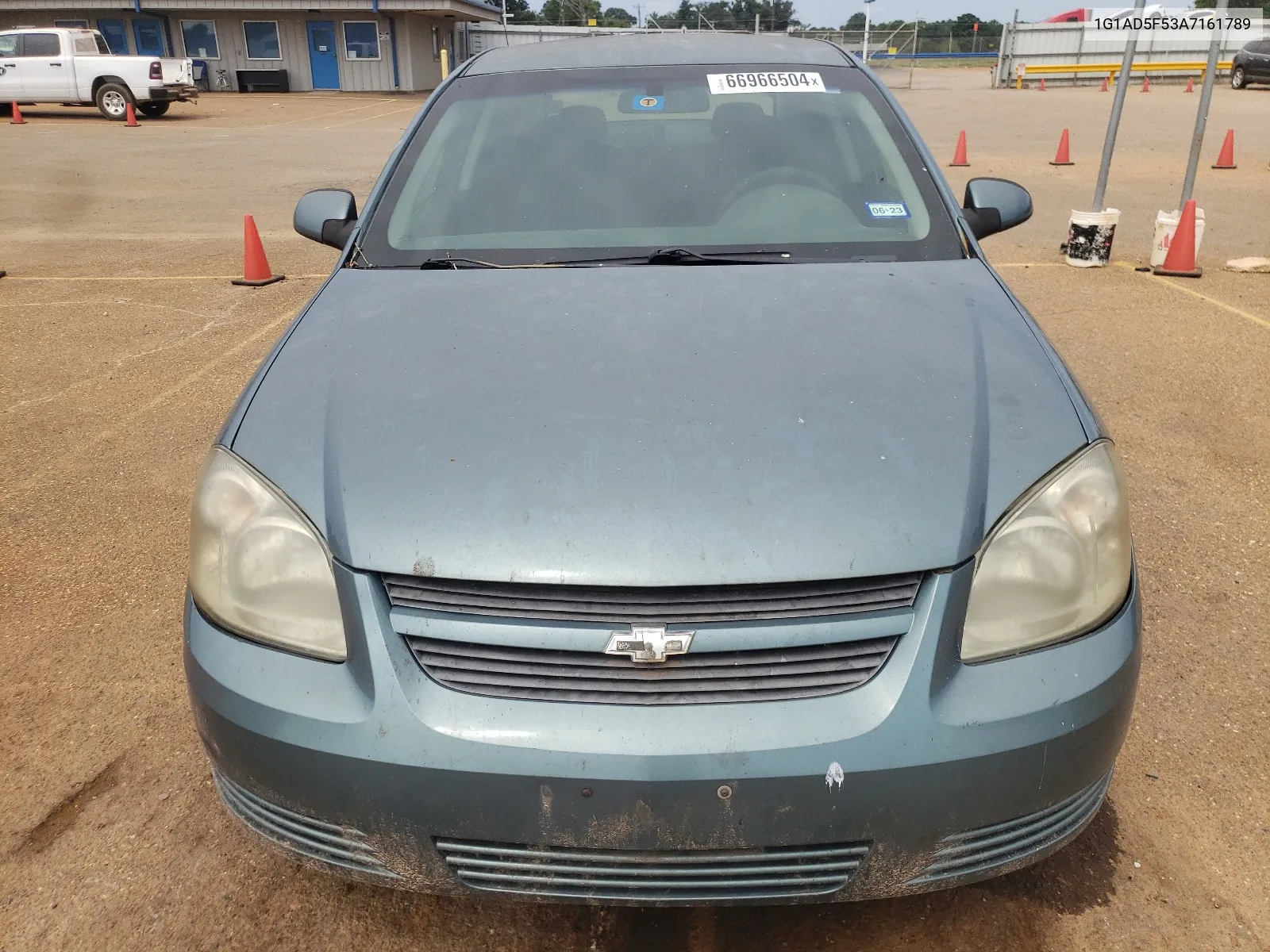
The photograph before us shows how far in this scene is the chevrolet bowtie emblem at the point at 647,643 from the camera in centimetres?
151

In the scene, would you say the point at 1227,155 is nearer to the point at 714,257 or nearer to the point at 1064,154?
the point at 1064,154

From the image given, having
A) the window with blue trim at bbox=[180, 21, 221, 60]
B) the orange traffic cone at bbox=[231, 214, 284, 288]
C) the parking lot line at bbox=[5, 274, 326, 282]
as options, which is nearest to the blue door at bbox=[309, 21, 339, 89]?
the window with blue trim at bbox=[180, 21, 221, 60]

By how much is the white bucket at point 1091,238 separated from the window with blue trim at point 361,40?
105 ft

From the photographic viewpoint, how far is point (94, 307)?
273 inches

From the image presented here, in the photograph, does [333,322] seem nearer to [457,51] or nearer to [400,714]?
[400,714]

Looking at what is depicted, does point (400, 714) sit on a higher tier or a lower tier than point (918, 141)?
lower

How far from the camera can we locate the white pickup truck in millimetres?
22328

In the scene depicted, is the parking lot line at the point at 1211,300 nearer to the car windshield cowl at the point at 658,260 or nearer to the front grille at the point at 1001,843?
the car windshield cowl at the point at 658,260

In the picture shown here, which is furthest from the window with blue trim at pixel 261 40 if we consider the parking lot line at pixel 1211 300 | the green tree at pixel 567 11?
the green tree at pixel 567 11

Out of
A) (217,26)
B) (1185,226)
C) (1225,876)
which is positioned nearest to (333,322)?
(1225,876)

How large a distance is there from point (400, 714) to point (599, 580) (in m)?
0.38

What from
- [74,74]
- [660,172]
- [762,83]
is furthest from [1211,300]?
[74,74]

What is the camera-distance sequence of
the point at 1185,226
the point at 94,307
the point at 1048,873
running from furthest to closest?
the point at 1185,226
the point at 94,307
the point at 1048,873

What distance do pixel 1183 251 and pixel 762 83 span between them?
6.09m
